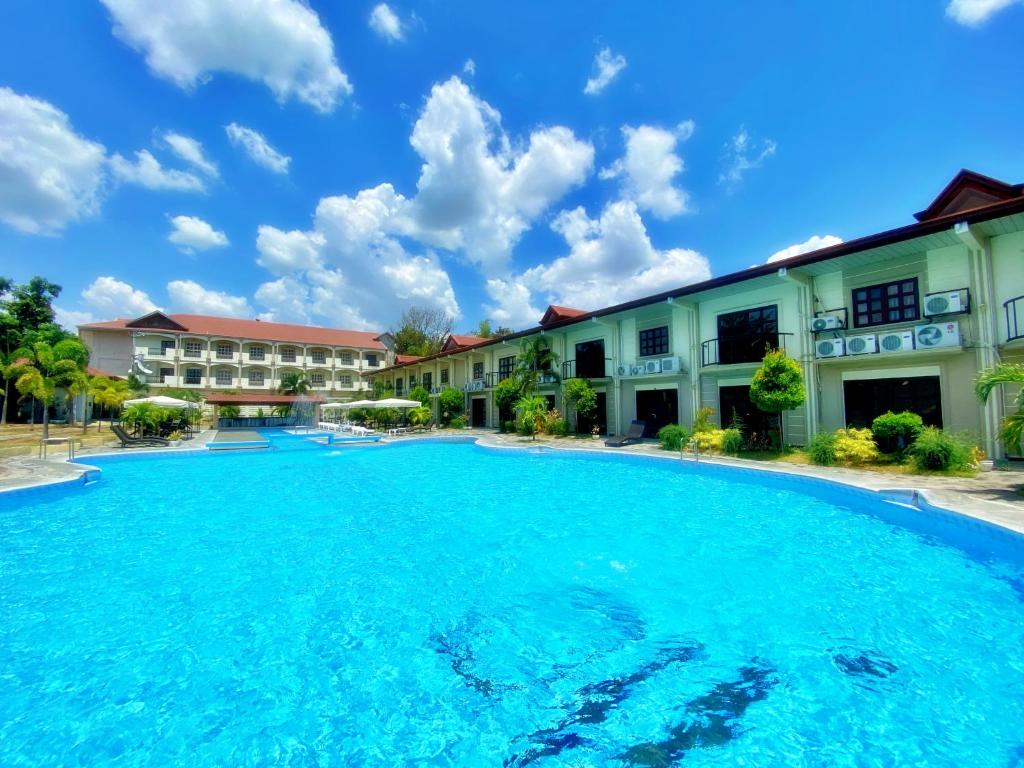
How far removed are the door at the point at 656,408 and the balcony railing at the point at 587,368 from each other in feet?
6.88

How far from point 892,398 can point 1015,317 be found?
10.3 ft

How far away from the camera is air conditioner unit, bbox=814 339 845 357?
12641 millimetres

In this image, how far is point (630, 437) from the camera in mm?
17719

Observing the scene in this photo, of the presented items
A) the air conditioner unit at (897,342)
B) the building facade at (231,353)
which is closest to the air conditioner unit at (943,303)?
the air conditioner unit at (897,342)

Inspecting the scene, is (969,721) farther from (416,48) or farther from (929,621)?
(416,48)

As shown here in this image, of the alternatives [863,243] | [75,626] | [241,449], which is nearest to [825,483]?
[863,243]

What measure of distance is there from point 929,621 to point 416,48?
14427 millimetres

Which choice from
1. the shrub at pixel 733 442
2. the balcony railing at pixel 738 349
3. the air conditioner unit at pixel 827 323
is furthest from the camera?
the balcony railing at pixel 738 349

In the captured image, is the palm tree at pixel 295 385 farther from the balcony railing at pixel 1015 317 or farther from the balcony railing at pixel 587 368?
the balcony railing at pixel 1015 317

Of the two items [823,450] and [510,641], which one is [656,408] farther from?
[510,641]

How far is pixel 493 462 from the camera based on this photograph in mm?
14812

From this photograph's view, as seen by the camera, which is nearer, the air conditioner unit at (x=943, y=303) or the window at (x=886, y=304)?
the air conditioner unit at (x=943, y=303)

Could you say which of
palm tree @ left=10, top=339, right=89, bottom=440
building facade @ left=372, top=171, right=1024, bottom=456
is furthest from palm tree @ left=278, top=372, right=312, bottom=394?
building facade @ left=372, top=171, right=1024, bottom=456

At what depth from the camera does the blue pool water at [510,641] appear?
106 inches
